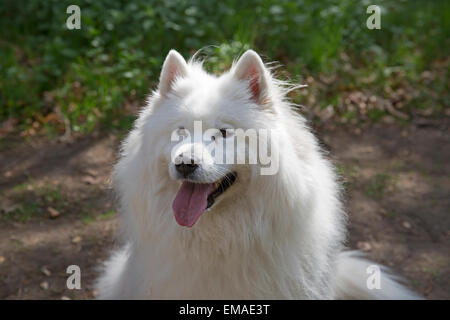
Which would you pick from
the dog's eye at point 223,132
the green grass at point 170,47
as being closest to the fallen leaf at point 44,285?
the dog's eye at point 223,132

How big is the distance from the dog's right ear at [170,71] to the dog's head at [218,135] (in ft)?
0.32

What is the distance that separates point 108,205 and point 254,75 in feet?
7.57

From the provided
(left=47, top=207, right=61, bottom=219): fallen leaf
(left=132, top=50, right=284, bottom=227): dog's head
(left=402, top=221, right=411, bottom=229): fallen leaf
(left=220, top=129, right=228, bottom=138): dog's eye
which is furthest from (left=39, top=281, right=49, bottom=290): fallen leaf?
(left=402, top=221, right=411, bottom=229): fallen leaf

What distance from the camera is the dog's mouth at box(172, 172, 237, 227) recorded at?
257cm

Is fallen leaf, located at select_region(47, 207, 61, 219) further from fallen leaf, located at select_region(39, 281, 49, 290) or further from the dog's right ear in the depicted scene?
the dog's right ear

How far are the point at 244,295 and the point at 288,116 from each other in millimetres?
1011

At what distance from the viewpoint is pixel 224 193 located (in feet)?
8.71

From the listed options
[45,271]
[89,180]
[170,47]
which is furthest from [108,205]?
[170,47]

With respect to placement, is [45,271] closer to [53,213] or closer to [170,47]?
[53,213]

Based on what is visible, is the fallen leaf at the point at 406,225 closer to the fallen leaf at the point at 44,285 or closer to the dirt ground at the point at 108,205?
the dirt ground at the point at 108,205

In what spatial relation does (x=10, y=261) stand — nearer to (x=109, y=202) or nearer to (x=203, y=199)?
(x=109, y=202)

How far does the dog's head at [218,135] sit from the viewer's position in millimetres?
2553

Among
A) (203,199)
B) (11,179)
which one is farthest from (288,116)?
(11,179)

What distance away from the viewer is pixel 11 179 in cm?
479
